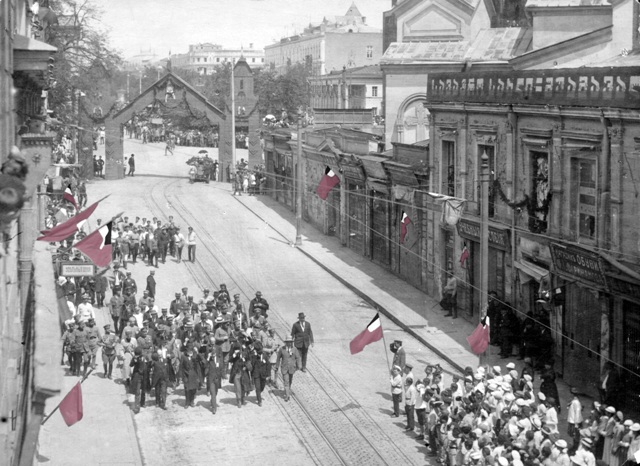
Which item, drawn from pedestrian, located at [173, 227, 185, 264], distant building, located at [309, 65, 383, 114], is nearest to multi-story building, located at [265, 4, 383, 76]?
distant building, located at [309, 65, 383, 114]

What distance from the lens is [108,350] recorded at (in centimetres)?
2605

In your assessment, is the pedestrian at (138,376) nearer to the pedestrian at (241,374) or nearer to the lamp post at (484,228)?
the pedestrian at (241,374)

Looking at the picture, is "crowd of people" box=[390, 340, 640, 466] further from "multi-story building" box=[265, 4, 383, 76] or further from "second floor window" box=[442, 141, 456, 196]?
"multi-story building" box=[265, 4, 383, 76]

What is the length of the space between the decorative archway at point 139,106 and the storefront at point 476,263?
3681cm

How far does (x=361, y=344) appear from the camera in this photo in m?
23.6

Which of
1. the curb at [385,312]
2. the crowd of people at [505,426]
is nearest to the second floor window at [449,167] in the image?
the curb at [385,312]

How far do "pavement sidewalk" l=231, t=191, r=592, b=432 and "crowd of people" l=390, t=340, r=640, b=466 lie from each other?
2.37 m

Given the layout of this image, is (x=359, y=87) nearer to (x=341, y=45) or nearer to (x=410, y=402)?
(x=341, y=45)

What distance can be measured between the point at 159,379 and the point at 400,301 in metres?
13.2

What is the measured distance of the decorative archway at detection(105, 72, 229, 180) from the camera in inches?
2675

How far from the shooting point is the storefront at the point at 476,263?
1203 inches

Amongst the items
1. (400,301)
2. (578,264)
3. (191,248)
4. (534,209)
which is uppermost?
(534,209)

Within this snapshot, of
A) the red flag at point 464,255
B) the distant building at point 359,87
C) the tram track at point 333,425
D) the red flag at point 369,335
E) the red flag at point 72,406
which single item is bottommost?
the tram track at point 333,425

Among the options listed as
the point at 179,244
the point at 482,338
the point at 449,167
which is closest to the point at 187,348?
the point at 482,338
